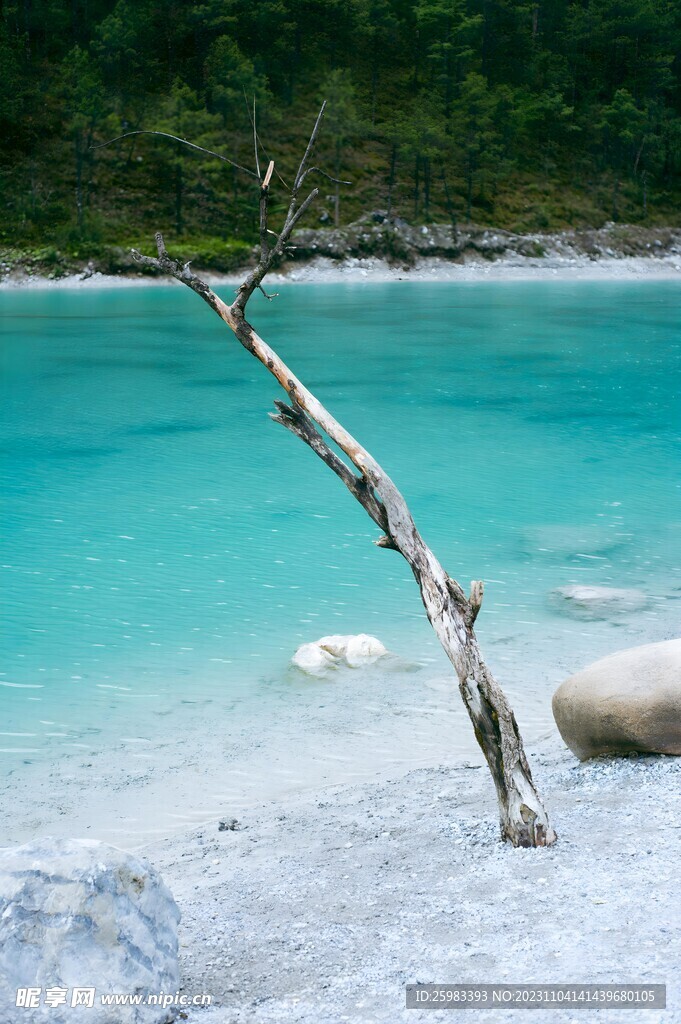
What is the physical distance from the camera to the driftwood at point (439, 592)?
17.0 feet

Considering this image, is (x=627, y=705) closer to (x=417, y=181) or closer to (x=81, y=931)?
(x=81, y=931)

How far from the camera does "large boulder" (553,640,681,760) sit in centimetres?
609

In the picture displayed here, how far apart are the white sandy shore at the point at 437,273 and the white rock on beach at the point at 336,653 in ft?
149

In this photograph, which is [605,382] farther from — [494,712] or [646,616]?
[494,712]

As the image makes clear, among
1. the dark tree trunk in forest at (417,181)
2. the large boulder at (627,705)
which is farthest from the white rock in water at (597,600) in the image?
the dark tree trunk in forest at (417,181)

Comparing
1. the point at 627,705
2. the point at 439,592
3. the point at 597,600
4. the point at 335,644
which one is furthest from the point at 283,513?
the point at 439,592

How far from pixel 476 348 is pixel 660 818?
27.6 m

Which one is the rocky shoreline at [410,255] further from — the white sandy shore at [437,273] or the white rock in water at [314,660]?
the white rock in water at [314,660]

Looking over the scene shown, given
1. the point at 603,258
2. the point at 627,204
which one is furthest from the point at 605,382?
the point at 627,204

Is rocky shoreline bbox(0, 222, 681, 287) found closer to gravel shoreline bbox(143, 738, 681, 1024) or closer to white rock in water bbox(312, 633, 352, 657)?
white rock in water bbox(312, 633, 352, 657)

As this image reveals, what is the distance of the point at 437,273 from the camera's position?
59.3m

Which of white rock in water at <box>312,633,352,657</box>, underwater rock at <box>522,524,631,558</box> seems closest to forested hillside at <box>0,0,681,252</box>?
underwater rock at <box>522,524,631,558</box>

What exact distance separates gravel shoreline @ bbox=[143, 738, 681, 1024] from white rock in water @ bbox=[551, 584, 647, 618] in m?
4.03

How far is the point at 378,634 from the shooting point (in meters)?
10.0
